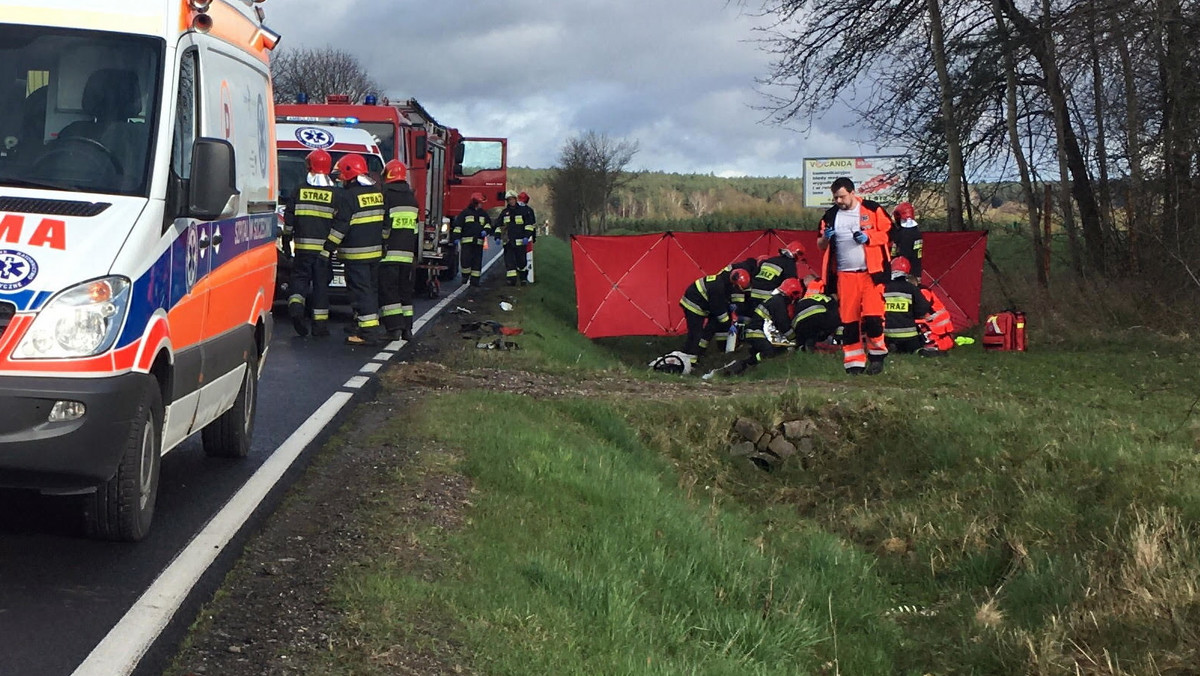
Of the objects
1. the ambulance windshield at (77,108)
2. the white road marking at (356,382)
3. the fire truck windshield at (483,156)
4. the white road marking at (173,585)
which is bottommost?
the white road marking at (173,585)

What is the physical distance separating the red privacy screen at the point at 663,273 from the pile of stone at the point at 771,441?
818cm

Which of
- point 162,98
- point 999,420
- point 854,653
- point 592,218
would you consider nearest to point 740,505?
point 999,420

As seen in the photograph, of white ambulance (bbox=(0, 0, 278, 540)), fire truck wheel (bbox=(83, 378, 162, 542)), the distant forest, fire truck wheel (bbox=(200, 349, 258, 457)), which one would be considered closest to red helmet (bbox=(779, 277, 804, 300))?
the distant forest

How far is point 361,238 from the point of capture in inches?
518

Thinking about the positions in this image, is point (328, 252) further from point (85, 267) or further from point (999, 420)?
point (85, 267)

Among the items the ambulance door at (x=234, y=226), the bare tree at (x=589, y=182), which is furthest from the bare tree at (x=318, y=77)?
the ambulance door at (x=234, y=226)

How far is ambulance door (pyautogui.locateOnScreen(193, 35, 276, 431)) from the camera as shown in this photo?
611 centimetres

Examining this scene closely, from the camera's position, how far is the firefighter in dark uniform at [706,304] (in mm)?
15398

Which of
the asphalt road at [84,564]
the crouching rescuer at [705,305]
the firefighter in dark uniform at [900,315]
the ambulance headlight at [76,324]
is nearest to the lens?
the asphalt road at [84,564]

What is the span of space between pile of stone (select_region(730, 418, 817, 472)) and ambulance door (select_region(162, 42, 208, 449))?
193 inches

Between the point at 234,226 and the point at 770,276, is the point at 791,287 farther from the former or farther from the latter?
the point at 234,226

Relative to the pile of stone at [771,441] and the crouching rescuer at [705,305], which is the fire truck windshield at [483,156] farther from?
the pile of stone at [771,441]

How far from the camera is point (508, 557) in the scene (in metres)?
5.52

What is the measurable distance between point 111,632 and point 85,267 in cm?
130
